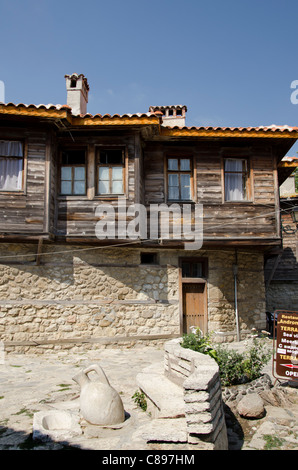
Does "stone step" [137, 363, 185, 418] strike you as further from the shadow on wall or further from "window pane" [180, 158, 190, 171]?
"window pane" [180, 158, 190, 171]

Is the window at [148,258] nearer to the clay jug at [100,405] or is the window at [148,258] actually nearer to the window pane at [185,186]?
the window pane at [185,186]

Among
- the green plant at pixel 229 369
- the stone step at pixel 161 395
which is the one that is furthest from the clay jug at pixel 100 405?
the green plant at pixel 229 369

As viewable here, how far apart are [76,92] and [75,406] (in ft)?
29.7

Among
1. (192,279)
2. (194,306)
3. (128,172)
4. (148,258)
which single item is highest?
(128,172)

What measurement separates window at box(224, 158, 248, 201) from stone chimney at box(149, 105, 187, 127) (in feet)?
8.39

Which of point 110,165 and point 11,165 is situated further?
point 110,165

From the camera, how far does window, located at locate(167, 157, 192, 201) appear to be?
1062cm

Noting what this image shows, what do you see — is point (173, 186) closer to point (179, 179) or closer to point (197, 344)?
point (179, 179)

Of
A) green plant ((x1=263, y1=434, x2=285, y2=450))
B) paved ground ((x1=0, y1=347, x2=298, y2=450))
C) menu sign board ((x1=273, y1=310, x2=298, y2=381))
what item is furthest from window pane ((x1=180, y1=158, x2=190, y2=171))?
green plant ((x1=263, y1=434, x2=285, y2=450))

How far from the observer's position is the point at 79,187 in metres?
10.1

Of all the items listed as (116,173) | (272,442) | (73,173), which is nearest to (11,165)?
(73,173)

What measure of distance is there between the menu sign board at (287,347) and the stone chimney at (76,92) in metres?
8.18
